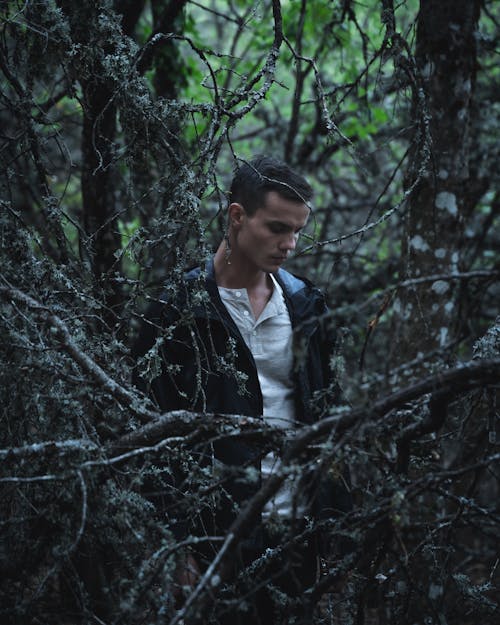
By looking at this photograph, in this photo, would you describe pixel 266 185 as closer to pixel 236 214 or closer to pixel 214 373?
pixel 236 214

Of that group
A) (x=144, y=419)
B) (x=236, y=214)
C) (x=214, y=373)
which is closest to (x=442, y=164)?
(x=236, y=214)

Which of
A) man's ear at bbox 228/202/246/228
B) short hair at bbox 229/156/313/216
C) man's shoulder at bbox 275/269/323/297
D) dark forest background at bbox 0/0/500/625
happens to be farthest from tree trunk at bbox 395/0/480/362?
man's ear at bbox 228/202/246/228

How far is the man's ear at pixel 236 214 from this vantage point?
117 inches

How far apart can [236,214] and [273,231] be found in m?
0.23

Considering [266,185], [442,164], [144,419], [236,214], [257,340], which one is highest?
[442,164]

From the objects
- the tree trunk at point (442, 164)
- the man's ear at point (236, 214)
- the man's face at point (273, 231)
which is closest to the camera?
the man's face at point (273, 231)

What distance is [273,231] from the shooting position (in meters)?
2.88

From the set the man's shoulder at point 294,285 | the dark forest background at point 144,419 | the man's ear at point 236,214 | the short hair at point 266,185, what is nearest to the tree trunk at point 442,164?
the dark forest background at point 144,419

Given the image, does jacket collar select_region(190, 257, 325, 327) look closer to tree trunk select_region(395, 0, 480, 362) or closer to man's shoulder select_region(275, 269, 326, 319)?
man's shoulder select_region(275, 269, 326, 319)

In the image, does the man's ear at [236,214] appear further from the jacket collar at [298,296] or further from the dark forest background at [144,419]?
the dark forest background at [144,419]

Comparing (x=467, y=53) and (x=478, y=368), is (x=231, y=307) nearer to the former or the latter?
(x=478, y=368)

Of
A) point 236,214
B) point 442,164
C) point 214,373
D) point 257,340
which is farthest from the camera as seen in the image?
point 442,164

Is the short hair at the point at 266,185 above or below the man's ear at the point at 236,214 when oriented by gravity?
above

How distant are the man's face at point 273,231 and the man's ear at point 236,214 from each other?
77mm
